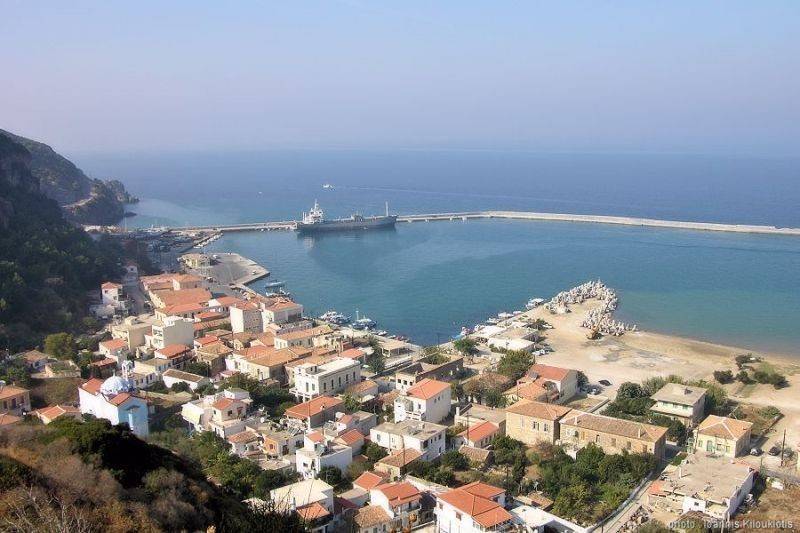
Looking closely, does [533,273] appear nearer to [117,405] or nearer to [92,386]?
[92,386]

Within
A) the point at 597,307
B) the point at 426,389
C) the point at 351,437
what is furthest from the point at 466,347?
the point at 597,307

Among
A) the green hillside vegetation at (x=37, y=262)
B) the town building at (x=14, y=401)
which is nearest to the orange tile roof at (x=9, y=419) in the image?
the town building at (x=14, y=401)

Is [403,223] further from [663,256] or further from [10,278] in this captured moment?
[10,278]

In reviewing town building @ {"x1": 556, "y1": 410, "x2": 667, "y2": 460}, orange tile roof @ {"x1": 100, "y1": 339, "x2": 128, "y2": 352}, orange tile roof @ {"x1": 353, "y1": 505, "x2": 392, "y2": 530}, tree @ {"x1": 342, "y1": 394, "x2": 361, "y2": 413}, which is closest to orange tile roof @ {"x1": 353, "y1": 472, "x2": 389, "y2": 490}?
orange tile roof @ {"x1": 353, "y1": 505, "x2": 392, "y2": 530}

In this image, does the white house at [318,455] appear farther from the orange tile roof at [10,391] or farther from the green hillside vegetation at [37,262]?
the green hillside vegetation at [37,262]

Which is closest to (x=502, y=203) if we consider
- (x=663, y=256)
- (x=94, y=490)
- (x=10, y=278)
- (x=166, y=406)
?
(x=663, y=256)

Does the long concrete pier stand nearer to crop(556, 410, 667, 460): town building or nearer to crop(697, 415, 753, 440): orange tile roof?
crop(697, 415, 753, 440): orange tile roof
